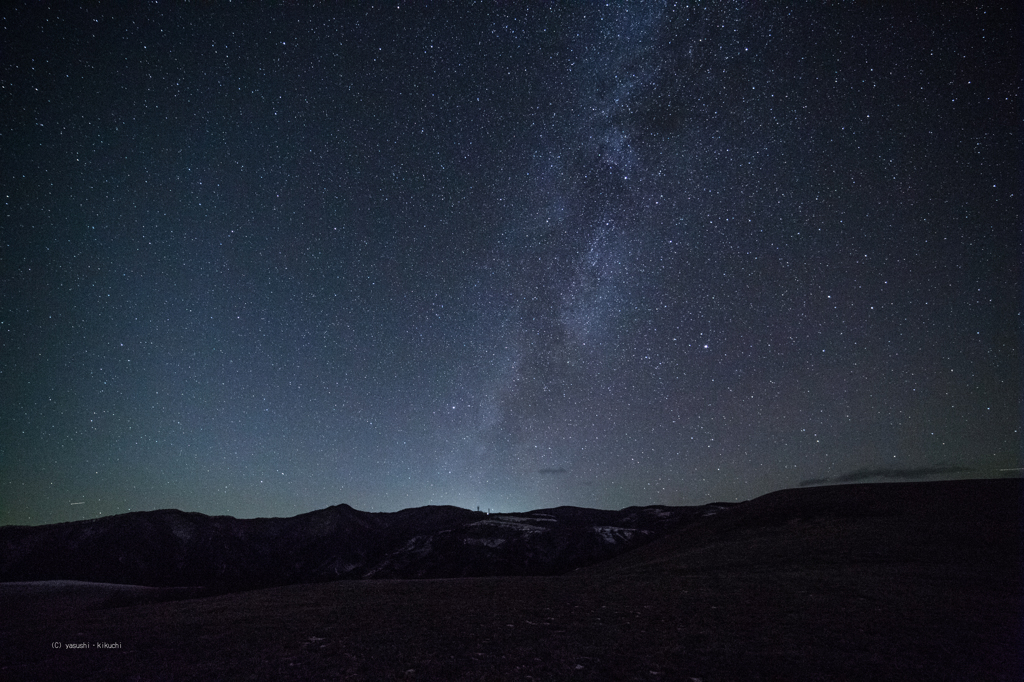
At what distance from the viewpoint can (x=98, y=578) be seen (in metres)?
136

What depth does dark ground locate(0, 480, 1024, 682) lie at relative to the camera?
11.8m

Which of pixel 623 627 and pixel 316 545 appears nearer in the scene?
pixel 623 627

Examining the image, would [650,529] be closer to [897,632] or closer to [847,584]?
[847,584]

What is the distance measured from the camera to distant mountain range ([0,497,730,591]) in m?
105

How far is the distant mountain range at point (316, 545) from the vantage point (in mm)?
105250

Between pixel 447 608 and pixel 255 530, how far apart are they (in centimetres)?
17550

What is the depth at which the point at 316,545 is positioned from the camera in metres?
150

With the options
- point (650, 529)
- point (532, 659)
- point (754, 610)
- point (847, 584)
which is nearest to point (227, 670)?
point (532, 659)

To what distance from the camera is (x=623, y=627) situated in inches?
599

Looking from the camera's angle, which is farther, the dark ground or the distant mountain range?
the distant mountain range

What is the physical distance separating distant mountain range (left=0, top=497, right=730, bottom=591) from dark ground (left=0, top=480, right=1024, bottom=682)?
8050 centimetres

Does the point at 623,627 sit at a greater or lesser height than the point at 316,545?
greater

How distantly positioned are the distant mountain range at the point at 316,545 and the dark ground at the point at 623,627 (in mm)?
80504

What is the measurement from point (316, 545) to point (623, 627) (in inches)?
6418
